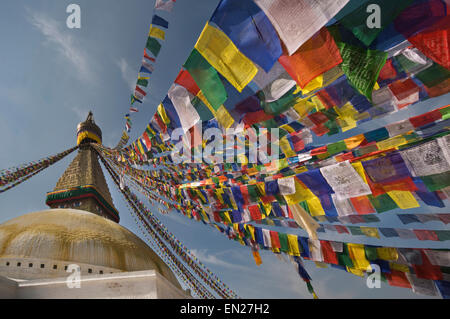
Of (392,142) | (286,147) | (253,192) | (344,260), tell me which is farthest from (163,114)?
(344,260)

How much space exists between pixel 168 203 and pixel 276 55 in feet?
23.1

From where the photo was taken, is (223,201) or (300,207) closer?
(300,207)

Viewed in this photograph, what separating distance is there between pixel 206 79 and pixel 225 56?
491mm

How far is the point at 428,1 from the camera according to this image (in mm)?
2631

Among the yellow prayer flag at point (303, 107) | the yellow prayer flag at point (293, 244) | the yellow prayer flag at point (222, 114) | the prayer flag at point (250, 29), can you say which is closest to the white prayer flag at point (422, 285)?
the yellow prayer flag at point (293, 244)

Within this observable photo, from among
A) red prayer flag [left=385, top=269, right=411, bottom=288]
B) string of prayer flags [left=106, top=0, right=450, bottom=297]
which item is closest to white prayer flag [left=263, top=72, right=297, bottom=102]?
string of prayer flags [left=106, top=0, right=450, bottom=297]

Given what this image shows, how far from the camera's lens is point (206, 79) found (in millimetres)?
3590

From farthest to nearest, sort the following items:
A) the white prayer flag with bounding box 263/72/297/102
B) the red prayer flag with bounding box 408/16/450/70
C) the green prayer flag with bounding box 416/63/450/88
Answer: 1. the white prayer flag with bounding box 263/72/297/102
2. the green prayer flag with bounding box 416/63/450/88
3. the red prayer flag with bounding box 408/16/450/70

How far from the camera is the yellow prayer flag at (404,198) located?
408 centimetres

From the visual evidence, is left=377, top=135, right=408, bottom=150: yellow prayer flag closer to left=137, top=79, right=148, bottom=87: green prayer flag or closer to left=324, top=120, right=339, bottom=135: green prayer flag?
left=324, top=120, right=339, bottom=135: green prayer flag

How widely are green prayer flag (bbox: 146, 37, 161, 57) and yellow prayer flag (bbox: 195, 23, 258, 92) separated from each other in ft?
4.80

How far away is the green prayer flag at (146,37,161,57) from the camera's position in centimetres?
430
